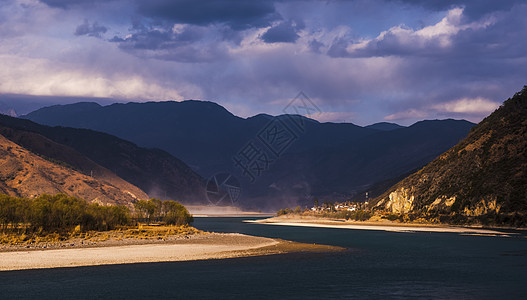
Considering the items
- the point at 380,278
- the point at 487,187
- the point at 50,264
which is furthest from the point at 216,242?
the point at 487,187

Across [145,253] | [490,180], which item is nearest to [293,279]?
[145,253]

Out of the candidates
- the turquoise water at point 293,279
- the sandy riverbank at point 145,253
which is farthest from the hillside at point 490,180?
the sandy riverbank at point 145,253

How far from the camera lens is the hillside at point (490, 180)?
16112 centimetres

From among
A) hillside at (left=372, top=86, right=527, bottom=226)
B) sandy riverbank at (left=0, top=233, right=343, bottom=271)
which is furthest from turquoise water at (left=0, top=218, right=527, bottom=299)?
hillside at (left=372, top=86, right=527, bottom=226)

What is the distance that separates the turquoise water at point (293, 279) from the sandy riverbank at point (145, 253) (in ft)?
12.4

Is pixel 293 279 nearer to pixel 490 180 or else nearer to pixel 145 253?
pixel 145 253

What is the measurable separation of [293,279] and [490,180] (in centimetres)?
13287

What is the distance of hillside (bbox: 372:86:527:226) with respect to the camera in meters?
161

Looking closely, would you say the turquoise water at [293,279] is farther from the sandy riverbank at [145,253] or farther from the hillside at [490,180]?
the hillside at [490,180]

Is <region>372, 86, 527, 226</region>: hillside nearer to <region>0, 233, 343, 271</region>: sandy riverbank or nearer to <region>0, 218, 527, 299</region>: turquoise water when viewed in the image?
<region>0, 218, 527, 299</region>: turquoise water

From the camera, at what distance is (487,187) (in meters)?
171

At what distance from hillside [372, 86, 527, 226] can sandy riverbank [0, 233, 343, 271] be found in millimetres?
90709

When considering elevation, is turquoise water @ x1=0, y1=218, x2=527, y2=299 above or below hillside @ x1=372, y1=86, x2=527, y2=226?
below

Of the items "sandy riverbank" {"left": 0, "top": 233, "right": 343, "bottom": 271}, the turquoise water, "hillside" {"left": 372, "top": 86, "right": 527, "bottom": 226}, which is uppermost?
"hillside" {"left": 372, "top": 86, "right": 527, "bottom": 226}
